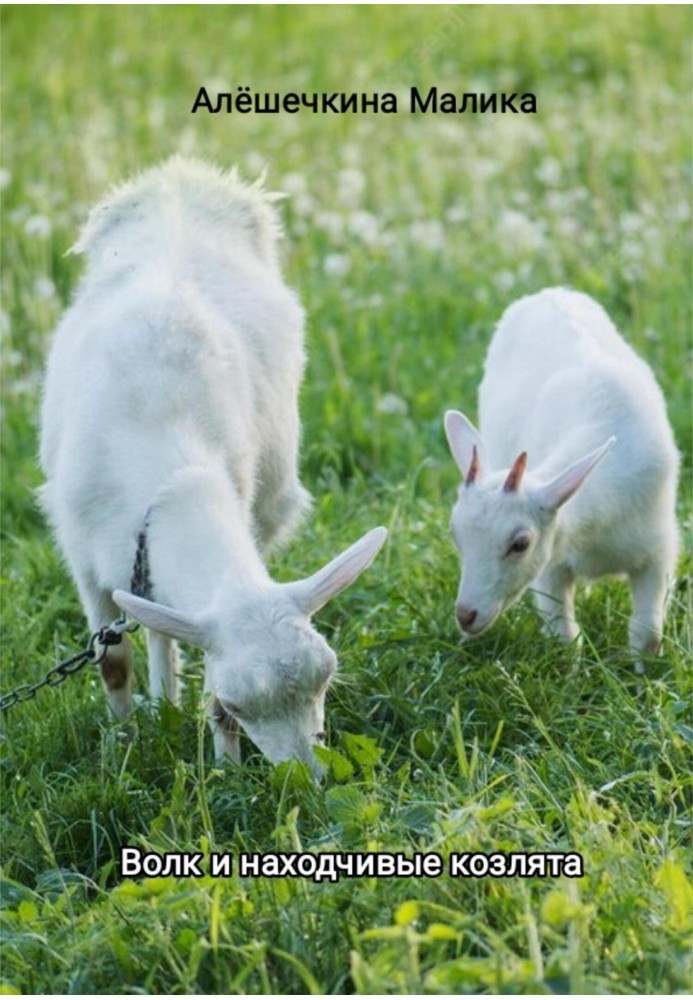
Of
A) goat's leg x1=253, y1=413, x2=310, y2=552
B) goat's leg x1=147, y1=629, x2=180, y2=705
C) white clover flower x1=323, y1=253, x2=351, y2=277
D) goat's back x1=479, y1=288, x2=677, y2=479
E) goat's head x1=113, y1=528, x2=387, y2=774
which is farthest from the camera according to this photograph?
white clover flower x1=323, y1=253, x2=351, y2=277

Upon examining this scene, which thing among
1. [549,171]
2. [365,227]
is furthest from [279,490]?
[549,171]

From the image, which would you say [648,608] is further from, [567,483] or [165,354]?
[165,354]

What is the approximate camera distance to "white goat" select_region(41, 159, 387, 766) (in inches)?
180

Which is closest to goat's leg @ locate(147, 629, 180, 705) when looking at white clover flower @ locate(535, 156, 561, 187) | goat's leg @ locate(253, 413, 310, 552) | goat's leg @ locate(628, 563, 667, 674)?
goat's leg @ locate(253, 413, 310, 552)

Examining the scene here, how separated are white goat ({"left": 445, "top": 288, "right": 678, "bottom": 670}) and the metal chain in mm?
995

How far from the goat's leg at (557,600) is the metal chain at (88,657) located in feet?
4.48

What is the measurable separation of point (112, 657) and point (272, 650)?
1242 mm

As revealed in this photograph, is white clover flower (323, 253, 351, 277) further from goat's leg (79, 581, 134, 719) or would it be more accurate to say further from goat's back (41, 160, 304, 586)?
goat's leg (79, 581, 134, 719)

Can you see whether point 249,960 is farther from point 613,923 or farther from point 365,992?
point 613,923

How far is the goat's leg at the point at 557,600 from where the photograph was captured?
5.93m

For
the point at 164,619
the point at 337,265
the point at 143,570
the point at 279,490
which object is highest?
the point at 337,265

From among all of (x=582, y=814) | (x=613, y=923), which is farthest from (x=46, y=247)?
(x=613, y=923)

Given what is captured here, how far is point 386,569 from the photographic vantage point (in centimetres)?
650

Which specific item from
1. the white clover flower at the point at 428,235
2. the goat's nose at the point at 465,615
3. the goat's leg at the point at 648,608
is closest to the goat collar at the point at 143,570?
the goat's nose at the point at 465,615
